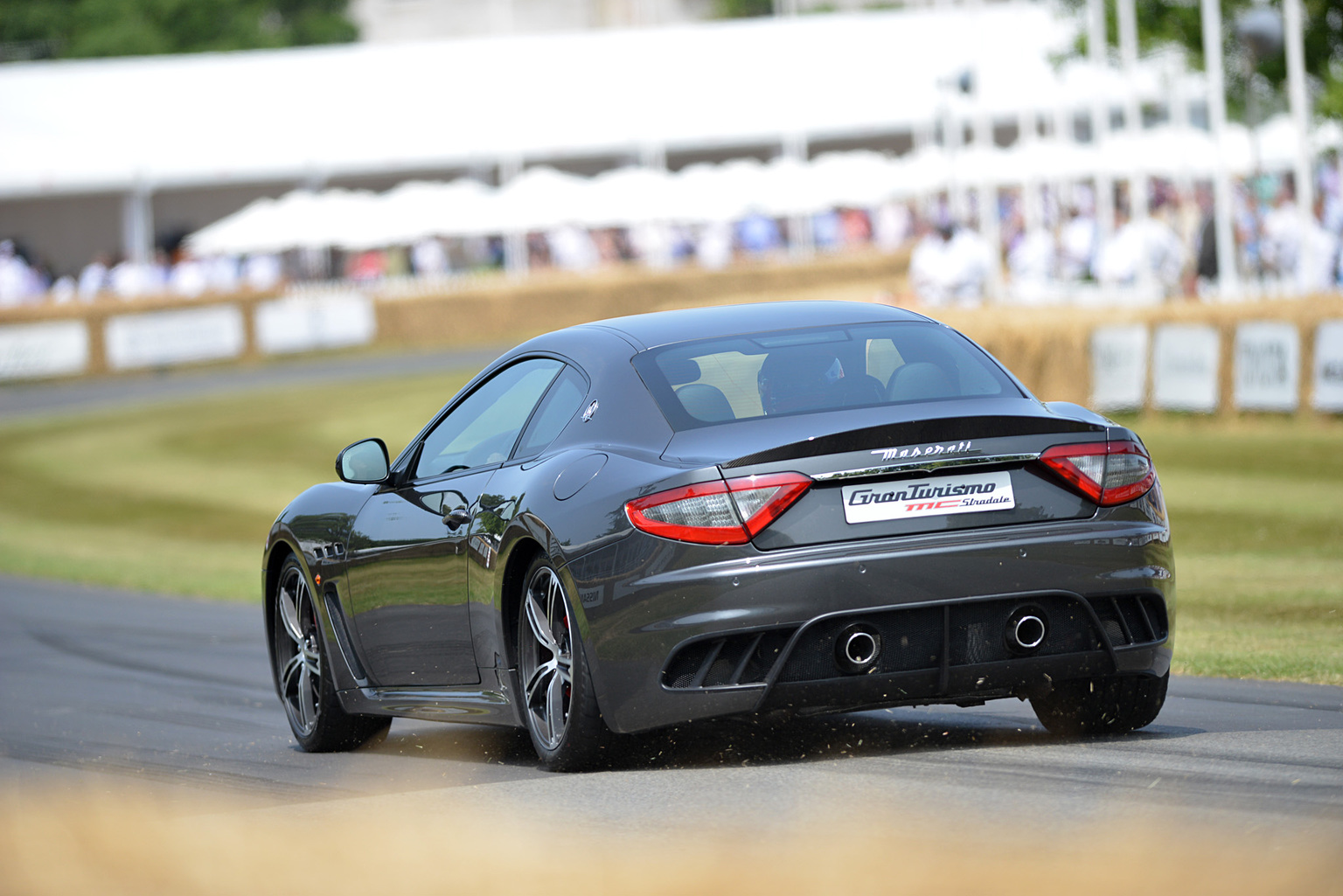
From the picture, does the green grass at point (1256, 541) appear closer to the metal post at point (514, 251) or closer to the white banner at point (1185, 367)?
the white banner at point (1185, 367)

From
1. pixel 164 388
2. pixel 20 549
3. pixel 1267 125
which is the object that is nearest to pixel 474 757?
pixel 20 549

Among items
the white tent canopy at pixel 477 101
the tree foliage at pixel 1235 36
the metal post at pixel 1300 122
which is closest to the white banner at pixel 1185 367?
the metal post at pixel 1300 122

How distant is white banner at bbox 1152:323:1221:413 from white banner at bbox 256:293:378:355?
25351 mm

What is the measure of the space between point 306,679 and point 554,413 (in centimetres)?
196

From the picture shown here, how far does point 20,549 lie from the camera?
19859 millimetres

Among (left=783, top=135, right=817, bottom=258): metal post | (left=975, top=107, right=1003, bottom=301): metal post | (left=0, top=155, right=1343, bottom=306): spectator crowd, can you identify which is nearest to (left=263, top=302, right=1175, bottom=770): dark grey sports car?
(left=0, top=155, right=1343, bottom=306): spectator crowd

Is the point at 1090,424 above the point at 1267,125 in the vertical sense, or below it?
above

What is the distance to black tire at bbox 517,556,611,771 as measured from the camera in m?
6.39

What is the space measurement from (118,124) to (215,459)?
105 feet

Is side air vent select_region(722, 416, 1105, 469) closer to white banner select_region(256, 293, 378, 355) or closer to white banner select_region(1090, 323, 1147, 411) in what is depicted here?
white banner select_region(1090, 323, 1147, 411)

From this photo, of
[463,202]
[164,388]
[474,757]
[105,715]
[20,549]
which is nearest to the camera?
[474,757]

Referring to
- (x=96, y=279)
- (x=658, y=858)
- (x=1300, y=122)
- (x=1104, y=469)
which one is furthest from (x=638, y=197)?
(x=658, y=858)

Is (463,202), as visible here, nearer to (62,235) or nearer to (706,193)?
(706,193)

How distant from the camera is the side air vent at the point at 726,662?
6.13 metres
